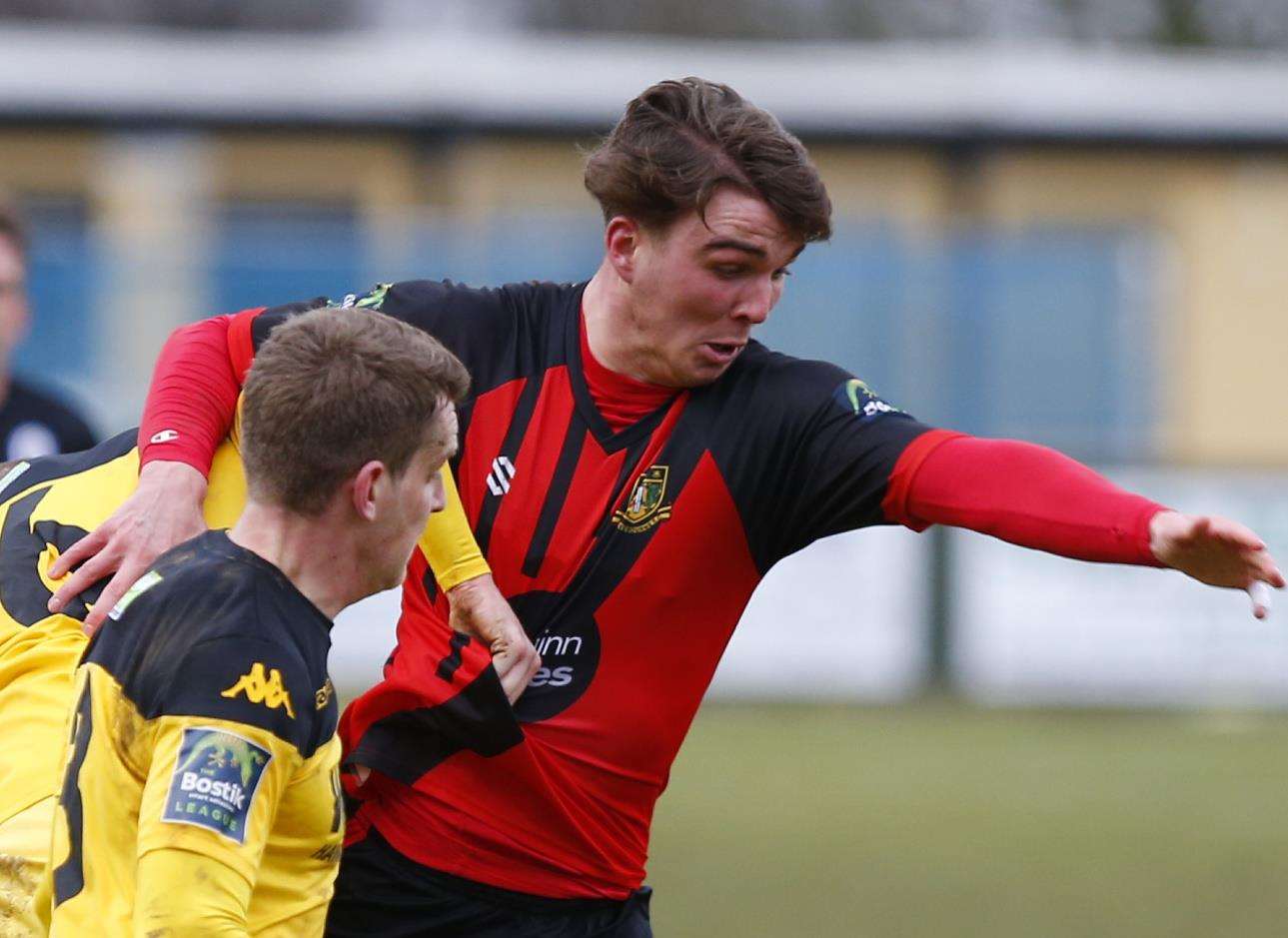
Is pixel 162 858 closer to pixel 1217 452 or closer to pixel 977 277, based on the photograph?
pixel 977 277

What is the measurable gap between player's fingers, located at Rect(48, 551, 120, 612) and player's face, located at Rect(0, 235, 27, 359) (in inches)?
132

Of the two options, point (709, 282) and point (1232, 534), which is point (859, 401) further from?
point (1232, 534)

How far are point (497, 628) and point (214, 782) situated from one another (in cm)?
94

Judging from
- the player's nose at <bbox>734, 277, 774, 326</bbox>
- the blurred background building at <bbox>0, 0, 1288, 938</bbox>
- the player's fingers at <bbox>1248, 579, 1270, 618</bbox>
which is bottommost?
the blurred background building at <bbox>0, 0, 1288, 938</bbox>

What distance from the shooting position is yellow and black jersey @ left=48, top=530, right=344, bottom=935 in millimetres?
2646

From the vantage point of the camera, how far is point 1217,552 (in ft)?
9.63

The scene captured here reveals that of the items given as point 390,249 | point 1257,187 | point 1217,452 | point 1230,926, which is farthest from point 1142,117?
point 1230,926

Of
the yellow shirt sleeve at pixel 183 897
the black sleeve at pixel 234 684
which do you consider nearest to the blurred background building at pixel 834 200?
the black sleeve at pixel 234 684

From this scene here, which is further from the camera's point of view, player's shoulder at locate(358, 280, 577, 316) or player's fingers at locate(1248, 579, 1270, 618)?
player's shoulder at locate(358, 280, 577, 316)

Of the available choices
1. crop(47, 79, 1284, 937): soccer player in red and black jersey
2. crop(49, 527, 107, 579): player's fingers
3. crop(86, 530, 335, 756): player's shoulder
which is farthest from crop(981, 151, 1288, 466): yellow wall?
crop(86, 530, 335, 756): player's shoulder

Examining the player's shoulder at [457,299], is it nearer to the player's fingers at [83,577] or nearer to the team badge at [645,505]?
the team badge at [645,505]

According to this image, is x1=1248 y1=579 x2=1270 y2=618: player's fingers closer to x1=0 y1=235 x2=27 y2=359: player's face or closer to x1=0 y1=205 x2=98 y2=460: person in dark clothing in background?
x1=0 y1=205 x2=98 y2=460: person in dark clothing in background

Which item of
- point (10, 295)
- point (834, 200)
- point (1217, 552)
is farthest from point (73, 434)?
point (834, 200)

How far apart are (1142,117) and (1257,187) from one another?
119 cm
